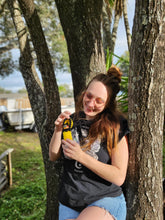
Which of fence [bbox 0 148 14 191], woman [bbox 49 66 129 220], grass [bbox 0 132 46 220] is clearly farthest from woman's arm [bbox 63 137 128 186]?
fence [bbox 0 148 14 191]

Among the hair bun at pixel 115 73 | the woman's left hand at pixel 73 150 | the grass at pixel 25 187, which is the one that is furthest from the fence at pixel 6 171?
the hair bun at pixel 115 73

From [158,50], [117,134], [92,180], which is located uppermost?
[158,50]

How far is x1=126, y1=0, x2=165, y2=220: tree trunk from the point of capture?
4.17 feet

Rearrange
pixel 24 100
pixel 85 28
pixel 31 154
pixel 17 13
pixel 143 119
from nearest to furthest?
pixel 143 119 → pixel 85 28 → pixel 17 13 → pixel 31 154 → pixel 24 100

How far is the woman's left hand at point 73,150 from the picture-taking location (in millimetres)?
1284

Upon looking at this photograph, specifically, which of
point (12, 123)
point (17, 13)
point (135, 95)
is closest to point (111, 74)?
point (135, 95)

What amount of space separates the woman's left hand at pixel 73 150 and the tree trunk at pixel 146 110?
0.41 meters

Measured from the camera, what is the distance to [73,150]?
4.25 feet

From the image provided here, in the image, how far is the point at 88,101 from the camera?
4.69 feet

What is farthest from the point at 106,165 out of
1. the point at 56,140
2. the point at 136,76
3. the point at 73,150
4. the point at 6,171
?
the point at 6,171

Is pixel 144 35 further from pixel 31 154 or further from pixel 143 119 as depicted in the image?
pixel 31 154

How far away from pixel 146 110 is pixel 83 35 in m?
0.94

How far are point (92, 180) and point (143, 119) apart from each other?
54cm

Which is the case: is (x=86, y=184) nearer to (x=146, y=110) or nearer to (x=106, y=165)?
(x=106, y=165)
